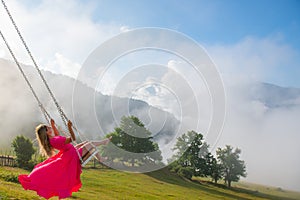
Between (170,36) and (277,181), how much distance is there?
248 ft

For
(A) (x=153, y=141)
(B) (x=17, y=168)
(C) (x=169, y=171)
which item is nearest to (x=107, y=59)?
(B) (x=17, y=168)

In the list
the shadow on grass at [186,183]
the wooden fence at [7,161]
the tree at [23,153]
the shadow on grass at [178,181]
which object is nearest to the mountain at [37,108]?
the shadow on grass at [178,181]

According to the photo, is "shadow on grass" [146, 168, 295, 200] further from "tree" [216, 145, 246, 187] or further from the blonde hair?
the blonde hair

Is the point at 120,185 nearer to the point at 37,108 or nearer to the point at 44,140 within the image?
the point at 44,140

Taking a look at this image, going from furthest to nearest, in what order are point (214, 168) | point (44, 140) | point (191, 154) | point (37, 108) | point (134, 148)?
point (37, 108) → point (214, 168) → point (191, 154) → point (134, 148) → point (44, 140)

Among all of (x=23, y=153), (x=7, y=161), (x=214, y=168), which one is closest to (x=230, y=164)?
(x=214, y=168)

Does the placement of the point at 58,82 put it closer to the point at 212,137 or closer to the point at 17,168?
the point at 17,168

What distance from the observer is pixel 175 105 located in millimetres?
28562

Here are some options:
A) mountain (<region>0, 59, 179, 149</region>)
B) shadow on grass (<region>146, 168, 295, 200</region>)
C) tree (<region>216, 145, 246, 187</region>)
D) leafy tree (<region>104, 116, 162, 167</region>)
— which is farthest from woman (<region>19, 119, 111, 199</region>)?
tree (<region>216, 145, 246, 187</region>)

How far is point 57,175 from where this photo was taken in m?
7.71

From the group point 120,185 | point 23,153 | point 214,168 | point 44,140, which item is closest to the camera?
point 44,140

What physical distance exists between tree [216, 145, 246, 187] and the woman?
50.7m

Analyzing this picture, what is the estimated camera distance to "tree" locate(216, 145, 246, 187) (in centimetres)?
5619

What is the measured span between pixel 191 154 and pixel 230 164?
10153 mm
